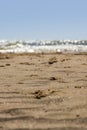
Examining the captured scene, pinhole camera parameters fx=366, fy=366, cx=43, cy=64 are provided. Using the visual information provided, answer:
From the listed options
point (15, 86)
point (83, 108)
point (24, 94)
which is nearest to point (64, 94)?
point (24, 94)

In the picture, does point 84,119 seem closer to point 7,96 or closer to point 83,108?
point 83,108

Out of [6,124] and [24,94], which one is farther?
[24,94]

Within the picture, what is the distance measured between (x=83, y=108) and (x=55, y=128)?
91 cm

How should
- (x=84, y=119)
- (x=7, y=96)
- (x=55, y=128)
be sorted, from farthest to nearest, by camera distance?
(x=7, y=96)
(x=84, y=119)
(x=55, y=128)

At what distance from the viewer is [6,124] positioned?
4066 millimetres

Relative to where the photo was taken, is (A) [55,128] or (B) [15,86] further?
(B) [15,86]

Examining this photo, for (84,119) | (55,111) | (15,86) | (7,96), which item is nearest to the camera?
(84,119)

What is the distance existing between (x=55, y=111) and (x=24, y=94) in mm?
1387

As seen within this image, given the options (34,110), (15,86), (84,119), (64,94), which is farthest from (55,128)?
(15,86)

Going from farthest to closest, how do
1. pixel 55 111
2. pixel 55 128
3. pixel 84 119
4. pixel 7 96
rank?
pixel 7 96, pixel 55 111, pixel 84 119, pixel 55 128

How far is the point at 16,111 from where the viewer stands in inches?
182

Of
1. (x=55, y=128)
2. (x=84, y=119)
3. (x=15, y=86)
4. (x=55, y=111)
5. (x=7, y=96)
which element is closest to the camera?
(x=55, y=128)

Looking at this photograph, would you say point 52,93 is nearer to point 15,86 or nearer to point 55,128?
point 15,86

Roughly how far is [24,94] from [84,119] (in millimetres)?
1901
